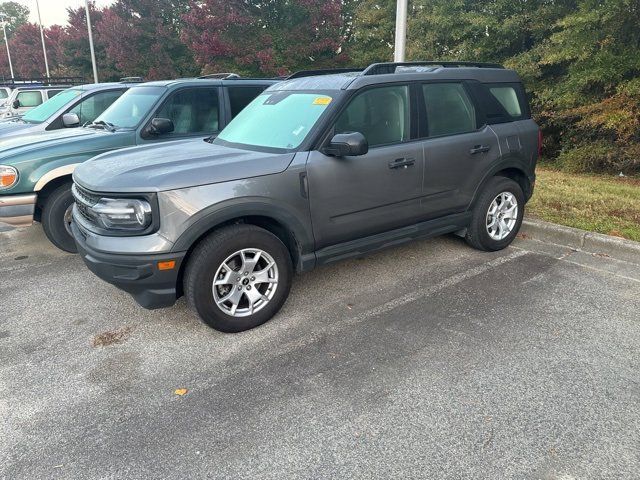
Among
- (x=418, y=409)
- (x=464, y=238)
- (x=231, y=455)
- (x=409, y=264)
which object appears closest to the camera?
(x=231, y=455)

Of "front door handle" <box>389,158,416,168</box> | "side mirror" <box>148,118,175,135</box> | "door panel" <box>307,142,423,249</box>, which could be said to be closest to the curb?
"door panel" <box>307,142,423,249</box>

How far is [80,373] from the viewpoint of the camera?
3.21 m

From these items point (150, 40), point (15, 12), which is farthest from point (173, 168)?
point (15, 12)

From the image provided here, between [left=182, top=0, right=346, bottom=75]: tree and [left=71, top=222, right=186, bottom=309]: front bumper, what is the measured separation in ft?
49.4

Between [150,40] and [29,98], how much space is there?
12.8 meters

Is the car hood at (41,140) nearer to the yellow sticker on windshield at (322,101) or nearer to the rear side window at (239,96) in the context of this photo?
the rear side window at (239,96)

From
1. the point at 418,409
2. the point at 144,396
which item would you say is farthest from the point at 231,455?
the point at 418,409

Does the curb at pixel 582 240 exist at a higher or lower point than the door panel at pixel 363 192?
lower

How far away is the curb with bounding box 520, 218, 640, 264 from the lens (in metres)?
4.93

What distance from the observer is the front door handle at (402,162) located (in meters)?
4.18

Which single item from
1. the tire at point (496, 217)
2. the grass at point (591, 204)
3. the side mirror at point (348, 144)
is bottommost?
the grass at point (591, 204)

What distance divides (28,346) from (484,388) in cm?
313

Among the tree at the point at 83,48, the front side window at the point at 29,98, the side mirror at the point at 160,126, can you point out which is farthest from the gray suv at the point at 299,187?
the tree at the point at 83,48

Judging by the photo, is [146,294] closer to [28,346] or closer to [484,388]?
[28,346]
